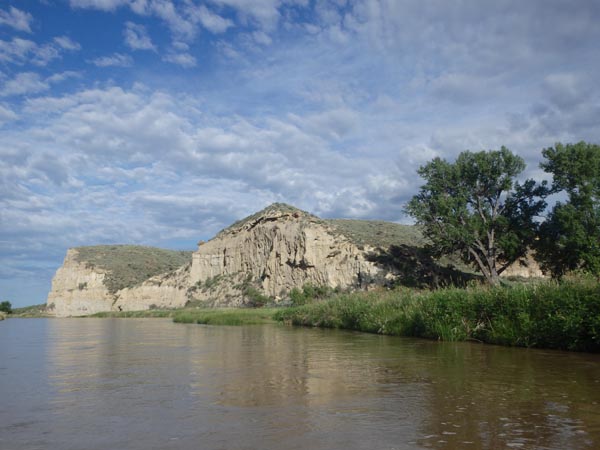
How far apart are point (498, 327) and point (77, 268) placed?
82889 mm

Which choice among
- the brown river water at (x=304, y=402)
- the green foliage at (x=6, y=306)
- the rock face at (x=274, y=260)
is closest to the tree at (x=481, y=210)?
the rock face at (x=274, y=260)

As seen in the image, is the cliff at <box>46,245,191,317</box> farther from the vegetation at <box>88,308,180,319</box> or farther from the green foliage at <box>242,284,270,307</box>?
the green foliage at <box>242,284,270,307</box>

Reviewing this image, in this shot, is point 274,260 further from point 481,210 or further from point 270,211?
point 481,210

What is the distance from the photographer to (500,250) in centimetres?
4556

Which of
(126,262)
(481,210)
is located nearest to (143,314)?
(126,262)

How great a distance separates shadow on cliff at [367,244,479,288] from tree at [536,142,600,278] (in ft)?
38.3

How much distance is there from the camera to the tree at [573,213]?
37.9m

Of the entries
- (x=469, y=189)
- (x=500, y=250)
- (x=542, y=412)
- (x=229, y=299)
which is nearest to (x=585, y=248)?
(x=500, y=250)

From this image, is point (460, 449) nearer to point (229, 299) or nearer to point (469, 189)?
point (469, 189)

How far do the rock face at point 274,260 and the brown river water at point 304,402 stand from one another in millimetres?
45152

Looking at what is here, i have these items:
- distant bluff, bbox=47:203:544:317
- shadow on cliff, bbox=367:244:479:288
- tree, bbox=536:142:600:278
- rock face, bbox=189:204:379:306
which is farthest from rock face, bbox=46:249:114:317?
tree, bbox=536:142:600:278

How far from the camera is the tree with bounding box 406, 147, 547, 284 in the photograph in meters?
44.3

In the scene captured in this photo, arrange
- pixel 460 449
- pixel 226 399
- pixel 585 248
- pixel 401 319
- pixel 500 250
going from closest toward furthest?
pixel 460 449 < pixel 226 399 < pixel 401 319 < pixel 585 248 < pixel 500 250

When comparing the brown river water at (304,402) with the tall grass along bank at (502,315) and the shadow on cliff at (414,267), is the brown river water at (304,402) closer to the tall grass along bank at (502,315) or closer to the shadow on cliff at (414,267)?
the tall grass along bank at (502,315)
